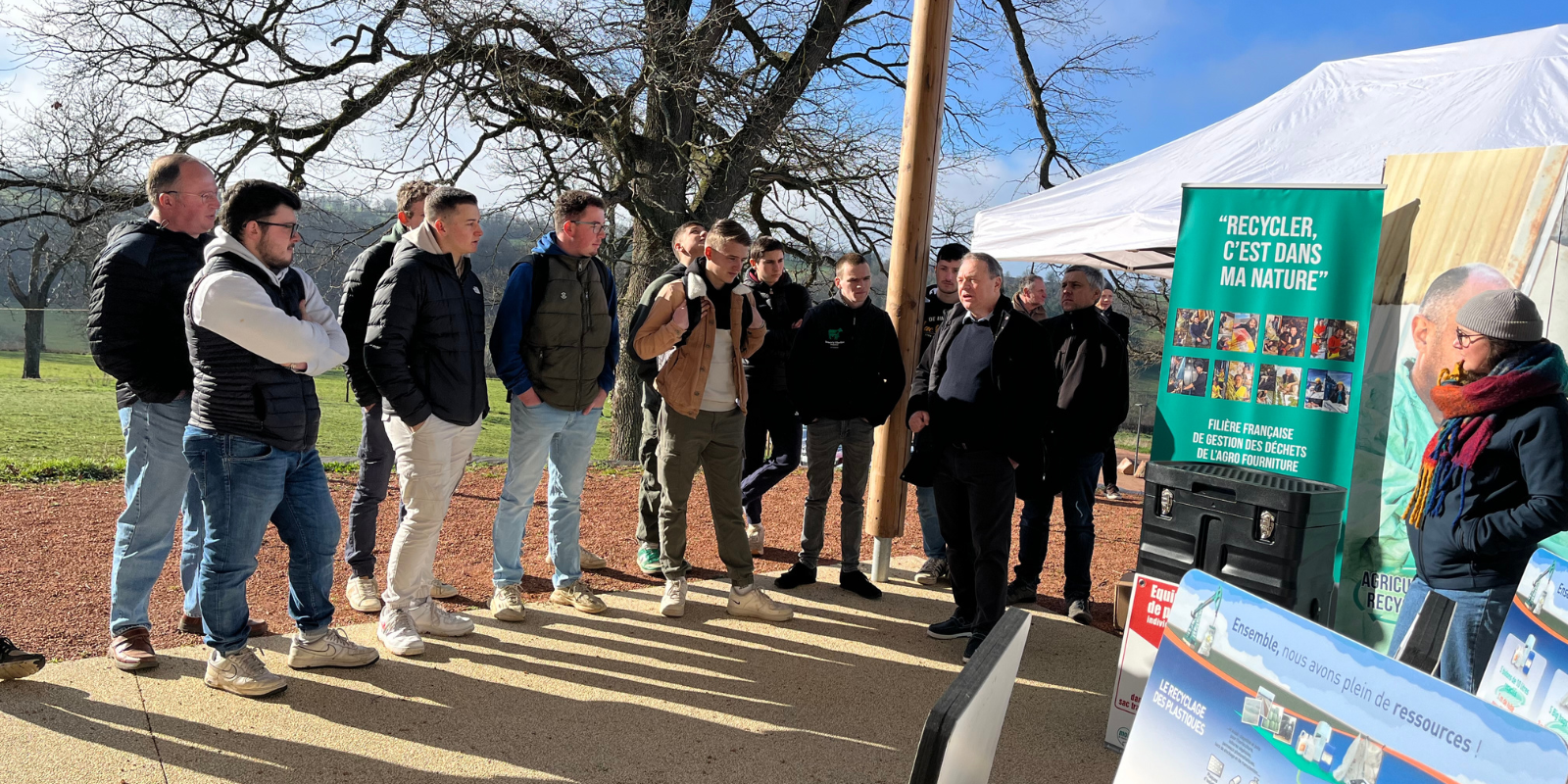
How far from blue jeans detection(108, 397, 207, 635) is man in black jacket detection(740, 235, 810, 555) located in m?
3.14

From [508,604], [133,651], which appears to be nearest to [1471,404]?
[508,604]

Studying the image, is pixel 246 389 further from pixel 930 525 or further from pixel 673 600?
pixel 930 525

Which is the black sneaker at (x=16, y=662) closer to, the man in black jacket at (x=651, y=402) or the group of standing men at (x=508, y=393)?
the group of standing men at (x=508, y=393)

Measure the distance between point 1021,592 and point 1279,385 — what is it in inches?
76.6

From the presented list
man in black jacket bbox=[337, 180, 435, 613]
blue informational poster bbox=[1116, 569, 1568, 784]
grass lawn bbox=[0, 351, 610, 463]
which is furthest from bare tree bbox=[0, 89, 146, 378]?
blue informational poster bbox=[1116, 569, 1568, 784]

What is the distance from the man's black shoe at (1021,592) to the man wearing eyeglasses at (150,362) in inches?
164

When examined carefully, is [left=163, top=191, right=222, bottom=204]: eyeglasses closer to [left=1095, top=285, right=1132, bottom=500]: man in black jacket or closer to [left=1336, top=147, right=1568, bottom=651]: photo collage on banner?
[left=1095, top=285, right=1132, bottom=500]: man in black jacket

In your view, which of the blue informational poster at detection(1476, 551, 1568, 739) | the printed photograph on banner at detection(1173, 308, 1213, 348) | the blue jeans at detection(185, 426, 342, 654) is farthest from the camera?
the printed photograph on banner at detection(1173, 308, 1213, 348)

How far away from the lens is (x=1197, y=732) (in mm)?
1768

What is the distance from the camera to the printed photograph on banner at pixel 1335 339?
13.8 feet

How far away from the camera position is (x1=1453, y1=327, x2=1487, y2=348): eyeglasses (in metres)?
2.87

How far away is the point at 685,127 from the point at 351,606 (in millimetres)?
7368

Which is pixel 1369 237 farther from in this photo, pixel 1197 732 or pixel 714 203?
pixel 714 203

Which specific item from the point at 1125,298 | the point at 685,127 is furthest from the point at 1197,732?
the point at 1125,298
